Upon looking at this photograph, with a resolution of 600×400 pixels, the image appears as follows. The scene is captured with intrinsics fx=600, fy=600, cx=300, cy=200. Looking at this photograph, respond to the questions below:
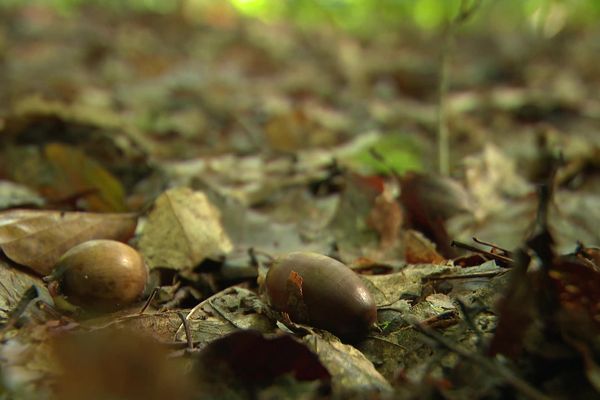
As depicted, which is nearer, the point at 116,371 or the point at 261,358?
the point at 116,371

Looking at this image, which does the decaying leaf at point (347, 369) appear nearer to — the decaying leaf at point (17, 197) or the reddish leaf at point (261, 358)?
the reddish leaf at point (261, 358)

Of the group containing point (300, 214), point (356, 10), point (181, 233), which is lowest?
point (300, 214)

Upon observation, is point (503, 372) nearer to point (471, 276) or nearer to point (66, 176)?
point (471, 276)

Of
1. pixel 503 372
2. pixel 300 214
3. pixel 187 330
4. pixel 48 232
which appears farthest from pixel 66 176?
pixel 503 372

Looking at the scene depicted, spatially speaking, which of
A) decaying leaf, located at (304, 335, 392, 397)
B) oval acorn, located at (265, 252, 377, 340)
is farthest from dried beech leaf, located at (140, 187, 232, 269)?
decaying leaf, located at (304, 335, 392, 397)

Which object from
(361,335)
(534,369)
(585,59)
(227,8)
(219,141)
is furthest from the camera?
(227,8)

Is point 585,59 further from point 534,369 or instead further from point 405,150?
point 534,369

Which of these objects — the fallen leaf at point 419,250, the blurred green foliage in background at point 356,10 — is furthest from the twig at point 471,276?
the blurred green foliage in background at point 356,10

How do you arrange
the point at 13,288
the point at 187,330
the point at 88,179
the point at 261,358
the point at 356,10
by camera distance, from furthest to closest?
the point at 356,10 → the point at 88,179 → the point at 13,288 → the point at 187,330 → the point at 261,358

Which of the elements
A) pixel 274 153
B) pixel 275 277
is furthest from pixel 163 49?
pixel 275 277
